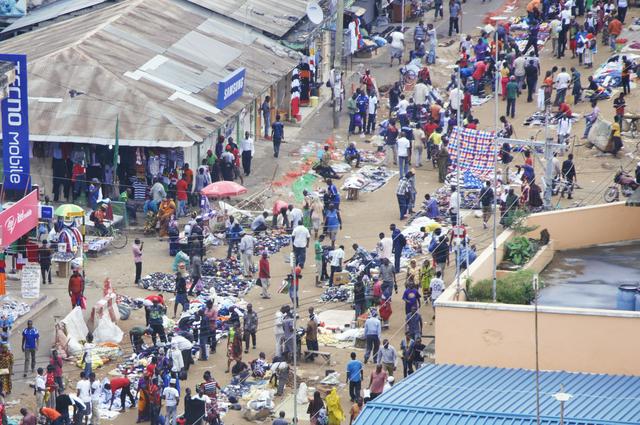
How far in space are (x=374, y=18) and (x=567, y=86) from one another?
1179cm

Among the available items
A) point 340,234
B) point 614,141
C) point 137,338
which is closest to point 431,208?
point 340,234

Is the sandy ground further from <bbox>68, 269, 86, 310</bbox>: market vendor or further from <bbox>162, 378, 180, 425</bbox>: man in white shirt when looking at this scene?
<bbox>162, 378, 180, 425</bbox>: man in white shirt

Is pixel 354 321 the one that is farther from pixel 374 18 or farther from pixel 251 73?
pixel 374 18

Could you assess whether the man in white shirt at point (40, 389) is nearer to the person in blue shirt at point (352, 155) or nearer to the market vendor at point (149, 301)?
the market vendor at point (149, 301)

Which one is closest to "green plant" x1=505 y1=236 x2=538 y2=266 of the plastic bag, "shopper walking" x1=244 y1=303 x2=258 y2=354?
"shopper walking" x1=244 y1=303 x2=258 y2=354

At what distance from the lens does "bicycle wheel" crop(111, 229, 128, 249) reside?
44.0 meters

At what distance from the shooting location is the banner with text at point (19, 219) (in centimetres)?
3897

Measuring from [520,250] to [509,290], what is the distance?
339 cm

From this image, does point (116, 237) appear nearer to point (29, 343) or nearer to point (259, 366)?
point (29, 343)

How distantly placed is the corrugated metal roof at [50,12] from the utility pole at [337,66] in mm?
6927

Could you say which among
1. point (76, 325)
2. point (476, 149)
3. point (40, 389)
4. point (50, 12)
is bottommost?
point (40, 389)

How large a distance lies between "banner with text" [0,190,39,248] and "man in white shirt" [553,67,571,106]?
18364mm

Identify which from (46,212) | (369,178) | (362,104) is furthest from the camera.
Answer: (362,104)

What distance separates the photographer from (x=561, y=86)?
5362 cm
